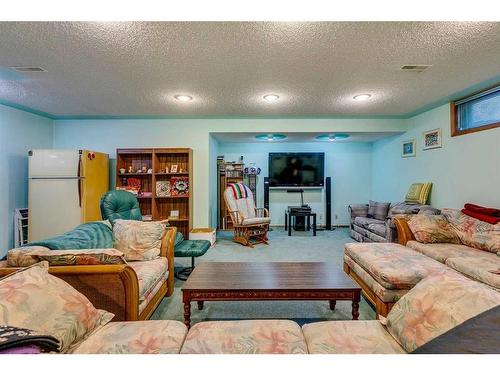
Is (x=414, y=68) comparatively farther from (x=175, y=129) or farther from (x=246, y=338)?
(x=175, y=129)

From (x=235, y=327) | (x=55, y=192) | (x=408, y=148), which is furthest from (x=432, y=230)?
(x=55, y=192)

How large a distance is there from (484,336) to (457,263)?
5.89 feet

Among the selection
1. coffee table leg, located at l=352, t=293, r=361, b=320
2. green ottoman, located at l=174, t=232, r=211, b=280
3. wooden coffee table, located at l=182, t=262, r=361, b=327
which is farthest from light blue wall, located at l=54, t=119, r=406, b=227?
coffee table leg, located at l=352, t=293, r=361, b=320

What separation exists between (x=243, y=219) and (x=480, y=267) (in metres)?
3.26

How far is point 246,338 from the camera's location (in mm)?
1160

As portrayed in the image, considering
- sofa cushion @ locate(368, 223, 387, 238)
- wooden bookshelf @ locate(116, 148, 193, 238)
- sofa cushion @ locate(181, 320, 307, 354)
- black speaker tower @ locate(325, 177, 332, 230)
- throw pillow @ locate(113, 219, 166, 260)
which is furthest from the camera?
black speaker tower @ locate(325, 177, 332, 230)

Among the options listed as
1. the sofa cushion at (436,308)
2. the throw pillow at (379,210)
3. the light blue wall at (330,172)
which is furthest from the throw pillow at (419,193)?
the sofa cushion at (436,308)

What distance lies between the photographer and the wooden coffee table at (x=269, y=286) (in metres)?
1.78

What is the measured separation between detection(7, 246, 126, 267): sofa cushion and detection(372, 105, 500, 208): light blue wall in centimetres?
408

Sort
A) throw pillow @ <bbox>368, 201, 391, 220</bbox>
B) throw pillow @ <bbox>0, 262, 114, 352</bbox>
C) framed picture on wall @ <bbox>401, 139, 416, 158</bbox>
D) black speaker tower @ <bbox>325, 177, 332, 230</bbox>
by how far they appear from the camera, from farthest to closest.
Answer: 1. black speaker tower @ <bbox>325, 177, 332, 230</bbox>
2. throw pillow @ <bbox>368, 201, 391, 220</bbox>
3. framed picture on wall @ <bbox>401, 139, 416, 158</bbox>
4. throw pillow @ <bbox>0, 262, 114, 352</bbox>

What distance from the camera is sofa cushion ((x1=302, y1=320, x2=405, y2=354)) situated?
1.10 meters

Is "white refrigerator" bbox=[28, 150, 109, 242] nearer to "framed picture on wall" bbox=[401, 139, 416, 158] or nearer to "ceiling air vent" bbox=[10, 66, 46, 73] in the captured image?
"ceiling air vent" bbox=[10, 66, 46, 73]

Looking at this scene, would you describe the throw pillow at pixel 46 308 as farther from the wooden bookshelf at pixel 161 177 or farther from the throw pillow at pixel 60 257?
the wooden bookshelf at pixel 161 177

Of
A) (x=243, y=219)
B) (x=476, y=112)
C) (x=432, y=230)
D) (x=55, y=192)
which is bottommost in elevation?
(x=243, y=219)
